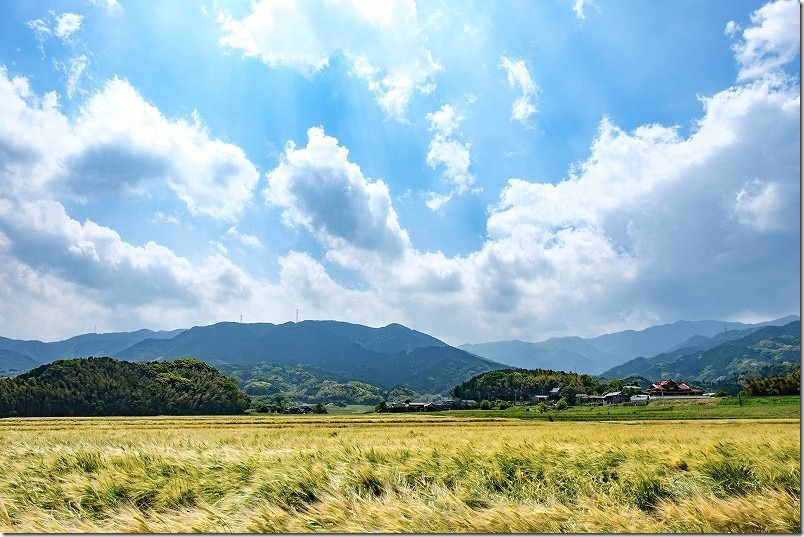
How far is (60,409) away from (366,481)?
120 m

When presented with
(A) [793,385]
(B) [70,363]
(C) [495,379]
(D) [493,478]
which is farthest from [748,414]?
(B) [70,363]

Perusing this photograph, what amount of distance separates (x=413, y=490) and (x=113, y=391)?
125 metres

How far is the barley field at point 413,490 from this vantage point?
6555 millimetres

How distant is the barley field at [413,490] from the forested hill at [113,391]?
112857 millimetres

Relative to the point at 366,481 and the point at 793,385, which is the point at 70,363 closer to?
the point at 366,481

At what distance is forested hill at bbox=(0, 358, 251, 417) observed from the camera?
99.8 m

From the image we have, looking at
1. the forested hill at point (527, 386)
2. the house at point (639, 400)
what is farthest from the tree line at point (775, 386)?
the forested hill at point (527, 386)

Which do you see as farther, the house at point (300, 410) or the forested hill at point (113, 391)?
the house at point (300, 410)

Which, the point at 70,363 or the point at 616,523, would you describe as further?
the point at 70,363

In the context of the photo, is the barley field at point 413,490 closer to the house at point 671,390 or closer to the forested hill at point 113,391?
the forested hill at point 113,391

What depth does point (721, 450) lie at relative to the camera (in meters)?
10.4

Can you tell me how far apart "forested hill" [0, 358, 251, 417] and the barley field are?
11286 centimetres

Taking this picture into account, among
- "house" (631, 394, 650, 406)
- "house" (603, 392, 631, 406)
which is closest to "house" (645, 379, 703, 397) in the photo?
"house" (603, 392, 631, 406)

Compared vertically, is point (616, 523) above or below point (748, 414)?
above
